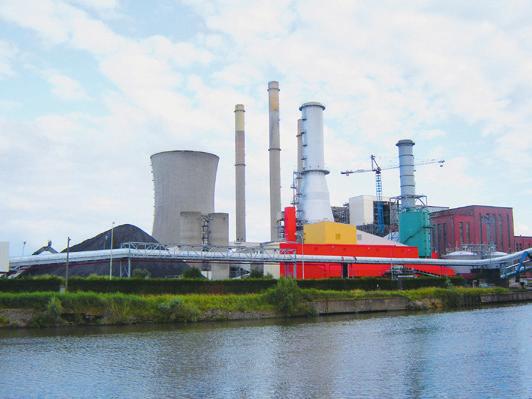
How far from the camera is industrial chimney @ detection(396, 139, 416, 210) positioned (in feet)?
206

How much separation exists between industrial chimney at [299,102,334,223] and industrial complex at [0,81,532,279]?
0.10 m

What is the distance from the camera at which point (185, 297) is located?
29.9 m

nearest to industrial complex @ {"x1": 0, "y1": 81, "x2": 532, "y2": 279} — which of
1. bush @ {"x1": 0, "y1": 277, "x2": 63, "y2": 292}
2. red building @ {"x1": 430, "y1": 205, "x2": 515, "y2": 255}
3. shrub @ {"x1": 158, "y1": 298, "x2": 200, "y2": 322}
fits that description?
red building @ {"x1": 430, "y1": 205, "x2": 515, "y2": 255}

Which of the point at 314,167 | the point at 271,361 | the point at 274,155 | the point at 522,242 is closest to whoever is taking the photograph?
the point at 271,361

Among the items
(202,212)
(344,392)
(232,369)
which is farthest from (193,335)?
(202,212)

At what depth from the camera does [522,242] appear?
3260 inches

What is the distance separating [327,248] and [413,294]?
1269 centimetres

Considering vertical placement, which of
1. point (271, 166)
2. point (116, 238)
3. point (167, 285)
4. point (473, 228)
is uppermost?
point (271, 166)

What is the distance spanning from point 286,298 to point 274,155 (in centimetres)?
3706

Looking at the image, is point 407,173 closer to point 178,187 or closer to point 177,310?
point 178,187

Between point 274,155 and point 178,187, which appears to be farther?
point 274,155


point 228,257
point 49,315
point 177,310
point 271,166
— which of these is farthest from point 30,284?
point 271,166

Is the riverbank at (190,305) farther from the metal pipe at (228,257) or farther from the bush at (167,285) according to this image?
the metal pipe at (228,257)

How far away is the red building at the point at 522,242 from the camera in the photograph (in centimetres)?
8150
